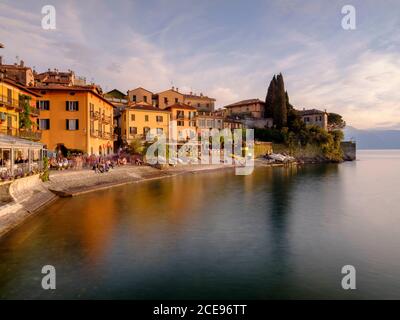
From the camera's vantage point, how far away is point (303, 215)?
25859 mm

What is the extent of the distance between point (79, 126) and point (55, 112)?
12.9 ft

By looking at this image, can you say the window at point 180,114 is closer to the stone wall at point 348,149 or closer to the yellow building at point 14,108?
the yellow building at point 14,108

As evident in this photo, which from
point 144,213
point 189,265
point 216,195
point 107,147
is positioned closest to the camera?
point 189,265

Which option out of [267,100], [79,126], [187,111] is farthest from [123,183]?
[267,100]

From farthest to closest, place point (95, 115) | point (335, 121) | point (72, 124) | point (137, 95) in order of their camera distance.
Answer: point (335, 121) → point (137, 95) → point (95, 115) → point (72, 124)

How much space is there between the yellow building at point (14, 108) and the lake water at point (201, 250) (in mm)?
14303

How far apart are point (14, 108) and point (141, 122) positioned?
31.5m

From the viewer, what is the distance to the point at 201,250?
1653cm

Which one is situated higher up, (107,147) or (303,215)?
(107,147)

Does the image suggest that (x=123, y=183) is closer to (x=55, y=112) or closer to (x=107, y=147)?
(x=55, y=112)

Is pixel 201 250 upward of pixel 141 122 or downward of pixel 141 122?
downward

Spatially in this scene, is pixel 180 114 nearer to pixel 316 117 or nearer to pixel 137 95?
pixel 137 95

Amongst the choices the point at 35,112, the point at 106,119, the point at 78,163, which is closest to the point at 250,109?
the point at 106,119

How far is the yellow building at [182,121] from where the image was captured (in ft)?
239
